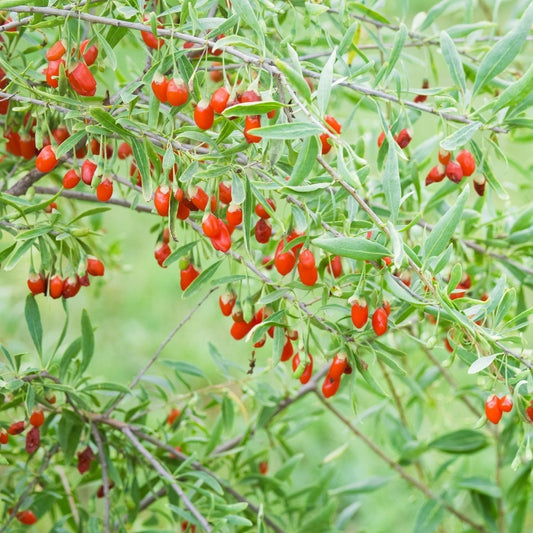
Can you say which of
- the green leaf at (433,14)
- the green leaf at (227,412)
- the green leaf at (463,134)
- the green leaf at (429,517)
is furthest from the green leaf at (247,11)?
the green leaf at (429,517)

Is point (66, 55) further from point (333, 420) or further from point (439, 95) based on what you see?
point (333, 420)

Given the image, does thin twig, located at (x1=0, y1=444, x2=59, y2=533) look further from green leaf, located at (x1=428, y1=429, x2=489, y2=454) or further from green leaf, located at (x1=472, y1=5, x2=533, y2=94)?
green leaf, located at (x1=472, y1=5, x2=533, y2=94)

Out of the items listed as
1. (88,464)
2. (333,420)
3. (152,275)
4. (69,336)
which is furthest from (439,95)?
(152,275)

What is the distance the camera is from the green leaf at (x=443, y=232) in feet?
4.31

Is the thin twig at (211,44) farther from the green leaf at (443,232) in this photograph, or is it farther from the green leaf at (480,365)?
the green leaf at (480,365)

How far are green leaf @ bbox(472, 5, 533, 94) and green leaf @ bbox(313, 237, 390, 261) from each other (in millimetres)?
420

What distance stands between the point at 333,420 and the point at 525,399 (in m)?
2.44

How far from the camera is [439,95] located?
1593mm

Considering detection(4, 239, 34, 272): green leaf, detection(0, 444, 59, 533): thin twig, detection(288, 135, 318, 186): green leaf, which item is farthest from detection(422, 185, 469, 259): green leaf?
detection(0, 444, 59, 533): thin twig

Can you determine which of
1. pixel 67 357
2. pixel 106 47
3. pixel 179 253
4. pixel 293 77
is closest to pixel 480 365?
pixel 293 77

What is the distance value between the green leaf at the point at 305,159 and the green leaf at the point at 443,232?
9.8 inches

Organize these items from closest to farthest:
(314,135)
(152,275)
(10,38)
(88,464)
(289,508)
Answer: (314,135) < (10,38) < (88,464) < (289,508) < (152,275)

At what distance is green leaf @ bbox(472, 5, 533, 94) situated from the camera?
4.51ft

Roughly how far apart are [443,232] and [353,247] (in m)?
0.18
